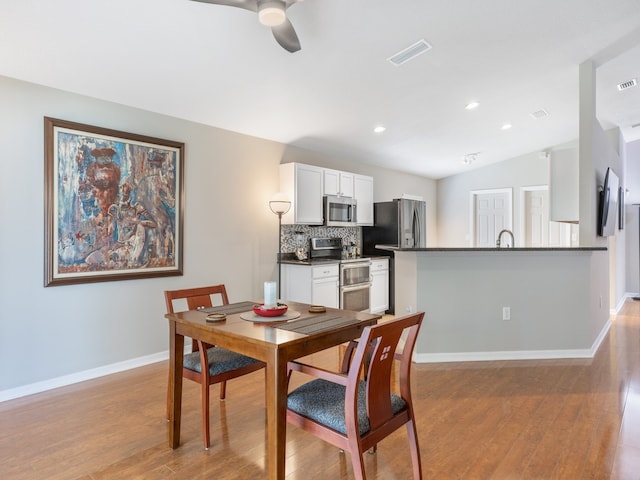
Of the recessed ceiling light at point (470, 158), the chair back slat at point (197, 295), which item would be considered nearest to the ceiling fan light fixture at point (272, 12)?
the chair back slat at point (197, 295)

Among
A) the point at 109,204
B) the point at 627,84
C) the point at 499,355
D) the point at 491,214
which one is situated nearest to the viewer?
the point at 109,204

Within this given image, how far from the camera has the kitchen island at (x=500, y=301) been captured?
3.68 metres

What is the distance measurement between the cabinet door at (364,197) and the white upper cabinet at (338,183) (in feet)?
0.40

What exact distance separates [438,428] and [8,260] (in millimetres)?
3133

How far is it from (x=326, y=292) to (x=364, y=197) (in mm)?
1680

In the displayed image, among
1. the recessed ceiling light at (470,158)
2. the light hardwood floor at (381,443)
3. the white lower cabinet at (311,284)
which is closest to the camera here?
the light hardwood floor at (381,443)

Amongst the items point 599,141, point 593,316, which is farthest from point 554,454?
point 599,141

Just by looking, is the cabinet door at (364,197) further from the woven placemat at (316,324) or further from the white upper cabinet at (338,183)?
the woven placemat at (316,324)

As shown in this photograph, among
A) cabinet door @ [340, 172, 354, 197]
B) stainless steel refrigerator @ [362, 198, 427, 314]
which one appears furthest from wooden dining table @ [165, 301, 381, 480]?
stainless steel refrigerator @ [362, 198, 427, 314]

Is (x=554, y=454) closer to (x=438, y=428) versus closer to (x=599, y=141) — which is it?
(x=438, y=428)

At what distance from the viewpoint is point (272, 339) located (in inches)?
68.4

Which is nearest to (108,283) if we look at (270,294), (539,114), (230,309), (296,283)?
(230,309)

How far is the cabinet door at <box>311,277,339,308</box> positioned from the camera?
4734 millimetres

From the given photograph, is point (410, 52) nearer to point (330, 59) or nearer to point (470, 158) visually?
point (330, 59)
